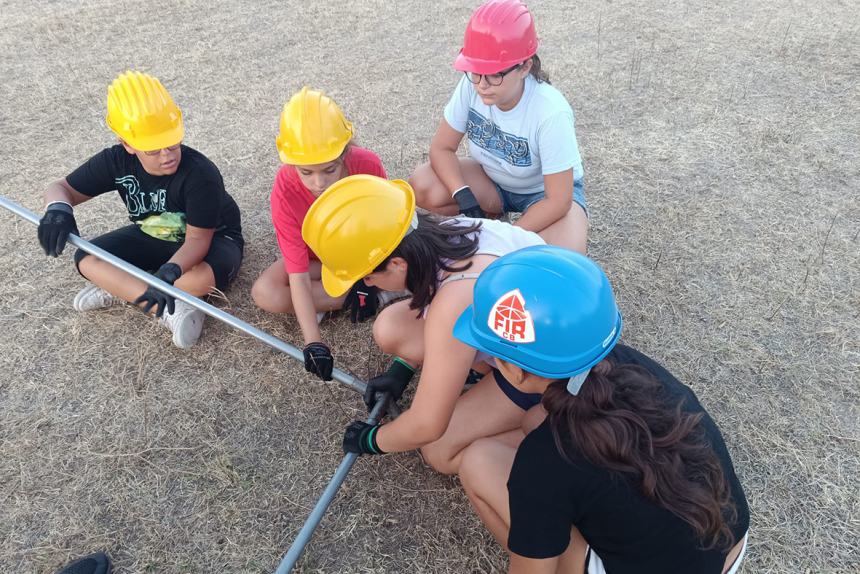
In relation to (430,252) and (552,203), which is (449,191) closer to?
(552,203)

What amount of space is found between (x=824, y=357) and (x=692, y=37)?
4606 millimetres

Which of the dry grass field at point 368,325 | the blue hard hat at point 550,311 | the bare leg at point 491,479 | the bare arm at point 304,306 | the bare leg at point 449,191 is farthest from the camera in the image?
the bare leg at point 449,191

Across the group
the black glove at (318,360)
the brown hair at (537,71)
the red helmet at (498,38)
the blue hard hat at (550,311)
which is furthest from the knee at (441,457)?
the brown hair at (537,71)

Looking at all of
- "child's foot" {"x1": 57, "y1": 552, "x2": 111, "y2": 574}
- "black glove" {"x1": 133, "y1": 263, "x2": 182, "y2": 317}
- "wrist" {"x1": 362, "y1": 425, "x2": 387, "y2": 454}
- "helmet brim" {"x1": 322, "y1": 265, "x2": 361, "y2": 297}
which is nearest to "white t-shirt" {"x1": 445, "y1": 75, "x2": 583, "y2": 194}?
"helmet brim" {"x1": 322, "y1": 265, "x2": 361, "y2": 297}

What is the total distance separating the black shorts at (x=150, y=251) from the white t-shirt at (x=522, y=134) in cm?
155

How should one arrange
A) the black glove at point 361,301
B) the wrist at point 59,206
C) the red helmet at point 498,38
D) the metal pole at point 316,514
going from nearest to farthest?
the metal pole at point 316,514, the red helmet at point 498,38, the wrist at point 59,206, the black glove at point 361,301

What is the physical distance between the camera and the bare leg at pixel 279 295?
326 centimetres

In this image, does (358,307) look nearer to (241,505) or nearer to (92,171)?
(241,505)

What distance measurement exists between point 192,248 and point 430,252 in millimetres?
1805

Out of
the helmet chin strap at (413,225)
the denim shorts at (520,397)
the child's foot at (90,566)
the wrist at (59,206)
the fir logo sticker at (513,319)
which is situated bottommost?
the child's foot at (90,566)

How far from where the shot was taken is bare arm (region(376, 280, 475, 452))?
1.97 m

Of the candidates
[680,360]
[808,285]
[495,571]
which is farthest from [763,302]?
[495,571]

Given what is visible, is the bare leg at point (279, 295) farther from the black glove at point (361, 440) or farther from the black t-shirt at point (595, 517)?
the black t-shirt at point (595, 517)

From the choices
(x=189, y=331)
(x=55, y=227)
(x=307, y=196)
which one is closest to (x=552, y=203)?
(x=307, y=196)
